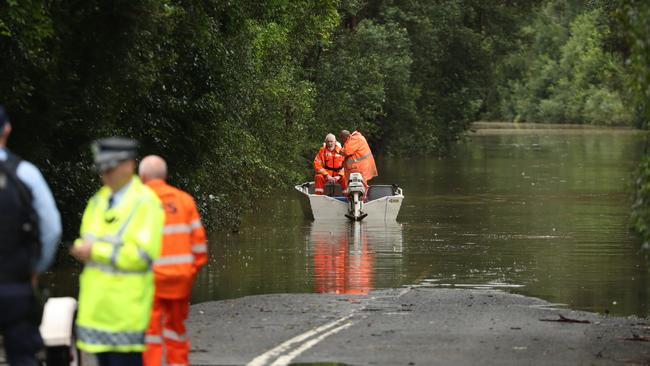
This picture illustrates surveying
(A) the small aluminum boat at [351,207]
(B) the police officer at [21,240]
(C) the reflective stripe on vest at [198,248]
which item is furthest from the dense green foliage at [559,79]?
(B) the police officer at [21,240]

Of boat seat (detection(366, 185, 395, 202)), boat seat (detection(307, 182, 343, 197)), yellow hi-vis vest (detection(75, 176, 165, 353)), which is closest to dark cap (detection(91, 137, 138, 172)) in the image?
yellow hi-vis vest (detection(75, 176, 165, 353))

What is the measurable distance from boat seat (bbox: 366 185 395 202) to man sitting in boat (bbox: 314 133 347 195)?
1.04 m

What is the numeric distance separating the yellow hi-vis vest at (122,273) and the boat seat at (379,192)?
26.7 meters

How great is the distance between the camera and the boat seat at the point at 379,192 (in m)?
35.8

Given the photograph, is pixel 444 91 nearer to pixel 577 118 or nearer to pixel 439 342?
pixel 439 342

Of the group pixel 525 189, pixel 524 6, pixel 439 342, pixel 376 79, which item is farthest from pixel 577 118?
pixel 439 342

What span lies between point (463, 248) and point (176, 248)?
16.5 m

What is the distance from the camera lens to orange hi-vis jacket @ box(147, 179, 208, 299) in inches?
420

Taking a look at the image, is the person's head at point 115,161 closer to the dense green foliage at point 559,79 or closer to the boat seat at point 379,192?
the boat seat at point 379,192

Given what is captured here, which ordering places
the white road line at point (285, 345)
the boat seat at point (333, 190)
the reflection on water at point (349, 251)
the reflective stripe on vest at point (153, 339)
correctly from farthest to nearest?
1. the boat seat at point (333, 190)
2. the reflection on water at point (349, 251)
3. the white road line at point (285, 345)
4. the reflective stripe on vest at point (153, 339)

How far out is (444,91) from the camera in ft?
248

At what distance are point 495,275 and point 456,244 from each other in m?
5.66

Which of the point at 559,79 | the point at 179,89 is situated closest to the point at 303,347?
the point at 179,89

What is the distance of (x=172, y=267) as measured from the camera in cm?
1069
